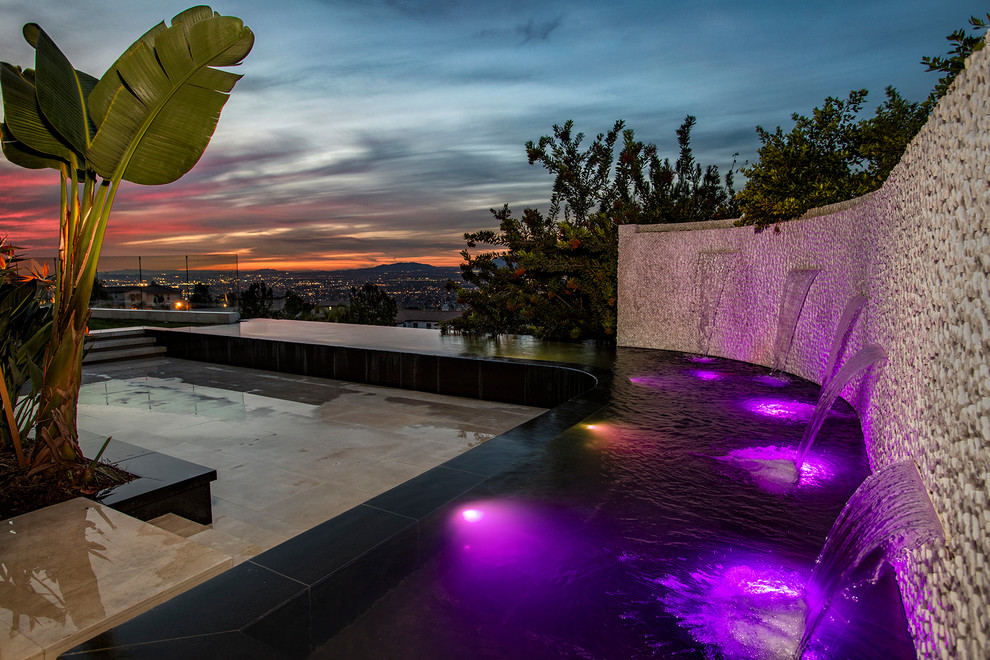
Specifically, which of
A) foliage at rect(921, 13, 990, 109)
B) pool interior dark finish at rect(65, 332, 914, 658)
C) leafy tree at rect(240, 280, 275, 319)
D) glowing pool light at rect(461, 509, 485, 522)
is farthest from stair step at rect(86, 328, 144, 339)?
foliage at rect(921, 13, 990, 109)

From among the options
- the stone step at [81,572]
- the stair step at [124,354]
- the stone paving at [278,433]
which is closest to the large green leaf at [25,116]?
the stone step at [81,572]

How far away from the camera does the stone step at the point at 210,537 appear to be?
3.82 m

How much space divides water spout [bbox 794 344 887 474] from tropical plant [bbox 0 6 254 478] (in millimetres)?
4871

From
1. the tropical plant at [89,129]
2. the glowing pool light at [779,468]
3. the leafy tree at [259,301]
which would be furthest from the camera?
the leafy tree at [259,301]

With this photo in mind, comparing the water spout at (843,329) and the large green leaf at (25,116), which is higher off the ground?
the large green leaf at (25,116)

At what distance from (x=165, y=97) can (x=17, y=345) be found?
6.62 feet

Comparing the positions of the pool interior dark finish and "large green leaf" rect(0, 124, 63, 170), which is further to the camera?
"large green leaf" rect(0, 124, 63, 170)

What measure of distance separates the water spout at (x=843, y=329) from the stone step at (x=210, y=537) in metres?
5.51

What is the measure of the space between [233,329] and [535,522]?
422 inches

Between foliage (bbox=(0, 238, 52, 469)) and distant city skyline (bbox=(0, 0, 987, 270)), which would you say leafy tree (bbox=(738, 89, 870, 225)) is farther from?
foliage (bbox=(0, 238, 52, 469))

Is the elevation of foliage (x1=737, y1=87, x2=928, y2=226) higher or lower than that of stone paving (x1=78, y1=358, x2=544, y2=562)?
higher

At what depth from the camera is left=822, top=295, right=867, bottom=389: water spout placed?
507 centimetres

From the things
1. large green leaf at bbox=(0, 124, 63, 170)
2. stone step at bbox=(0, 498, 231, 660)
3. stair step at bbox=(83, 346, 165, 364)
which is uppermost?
large green leaf at bbox=(0, 124, 63, 170)

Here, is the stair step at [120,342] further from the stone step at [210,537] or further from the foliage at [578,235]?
the stone step at [210,537]
